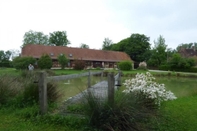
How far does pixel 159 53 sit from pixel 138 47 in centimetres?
852

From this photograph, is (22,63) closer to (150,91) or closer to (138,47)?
(150,91)

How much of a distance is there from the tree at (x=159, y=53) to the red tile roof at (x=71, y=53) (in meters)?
7.49

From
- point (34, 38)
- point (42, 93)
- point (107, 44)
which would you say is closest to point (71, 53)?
point (107, 44)

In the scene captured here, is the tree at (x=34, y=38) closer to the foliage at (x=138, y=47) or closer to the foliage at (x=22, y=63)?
the foliage at (x=138, y=47)

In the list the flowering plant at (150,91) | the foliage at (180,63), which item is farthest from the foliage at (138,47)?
the flowering plant at (150,91)

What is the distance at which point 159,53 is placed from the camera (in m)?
40.7

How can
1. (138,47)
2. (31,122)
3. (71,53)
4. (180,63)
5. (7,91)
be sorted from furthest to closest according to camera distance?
(138,47)
(71,53)
(180,63)
(7,91)
(31,122)

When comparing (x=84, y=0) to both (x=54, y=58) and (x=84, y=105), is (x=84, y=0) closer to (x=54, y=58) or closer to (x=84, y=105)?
(x=84, y=105)

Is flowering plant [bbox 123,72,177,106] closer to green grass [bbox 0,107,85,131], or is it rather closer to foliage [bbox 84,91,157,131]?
foliage [bbox 84,91,157,131]

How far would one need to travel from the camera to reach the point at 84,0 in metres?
10.8

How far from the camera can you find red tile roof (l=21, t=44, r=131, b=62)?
3576 cm

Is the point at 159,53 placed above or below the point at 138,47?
below

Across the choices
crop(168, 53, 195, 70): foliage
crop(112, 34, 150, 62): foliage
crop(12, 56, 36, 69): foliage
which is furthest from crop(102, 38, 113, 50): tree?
crop(12, 56, 36, 69): foliage

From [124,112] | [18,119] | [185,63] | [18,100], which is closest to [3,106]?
[18,100]
